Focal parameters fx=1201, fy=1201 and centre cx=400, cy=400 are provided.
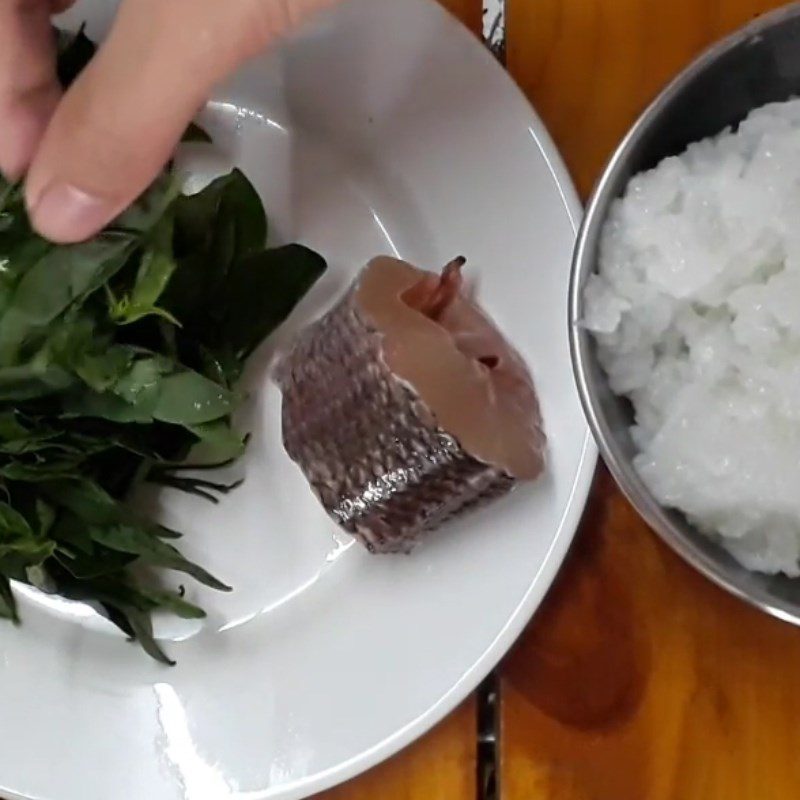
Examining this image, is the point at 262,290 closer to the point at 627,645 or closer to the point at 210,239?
the point at 210,239

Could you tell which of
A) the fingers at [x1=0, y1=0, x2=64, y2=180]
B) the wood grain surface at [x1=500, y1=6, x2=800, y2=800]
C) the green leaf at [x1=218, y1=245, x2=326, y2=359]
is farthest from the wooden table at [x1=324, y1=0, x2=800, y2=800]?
the fingers at [x1=0, y1=0, x2=64, y2=180]

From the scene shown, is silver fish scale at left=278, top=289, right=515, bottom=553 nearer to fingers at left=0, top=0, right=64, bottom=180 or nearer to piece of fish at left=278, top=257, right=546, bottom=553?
piece of fish at left=278, top=257, right=546, bottom=553

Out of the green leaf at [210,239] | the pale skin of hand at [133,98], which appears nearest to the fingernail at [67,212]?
the pale skin of hand at [133,98]

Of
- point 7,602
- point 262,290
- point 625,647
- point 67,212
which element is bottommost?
point 625,647

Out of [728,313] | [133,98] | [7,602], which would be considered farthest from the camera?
[7,602]

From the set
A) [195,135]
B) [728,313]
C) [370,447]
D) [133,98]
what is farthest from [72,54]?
[728,313]

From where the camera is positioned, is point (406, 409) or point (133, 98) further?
point (406, 409)

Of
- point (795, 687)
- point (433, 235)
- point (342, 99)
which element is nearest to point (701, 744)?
point (795, 687)
